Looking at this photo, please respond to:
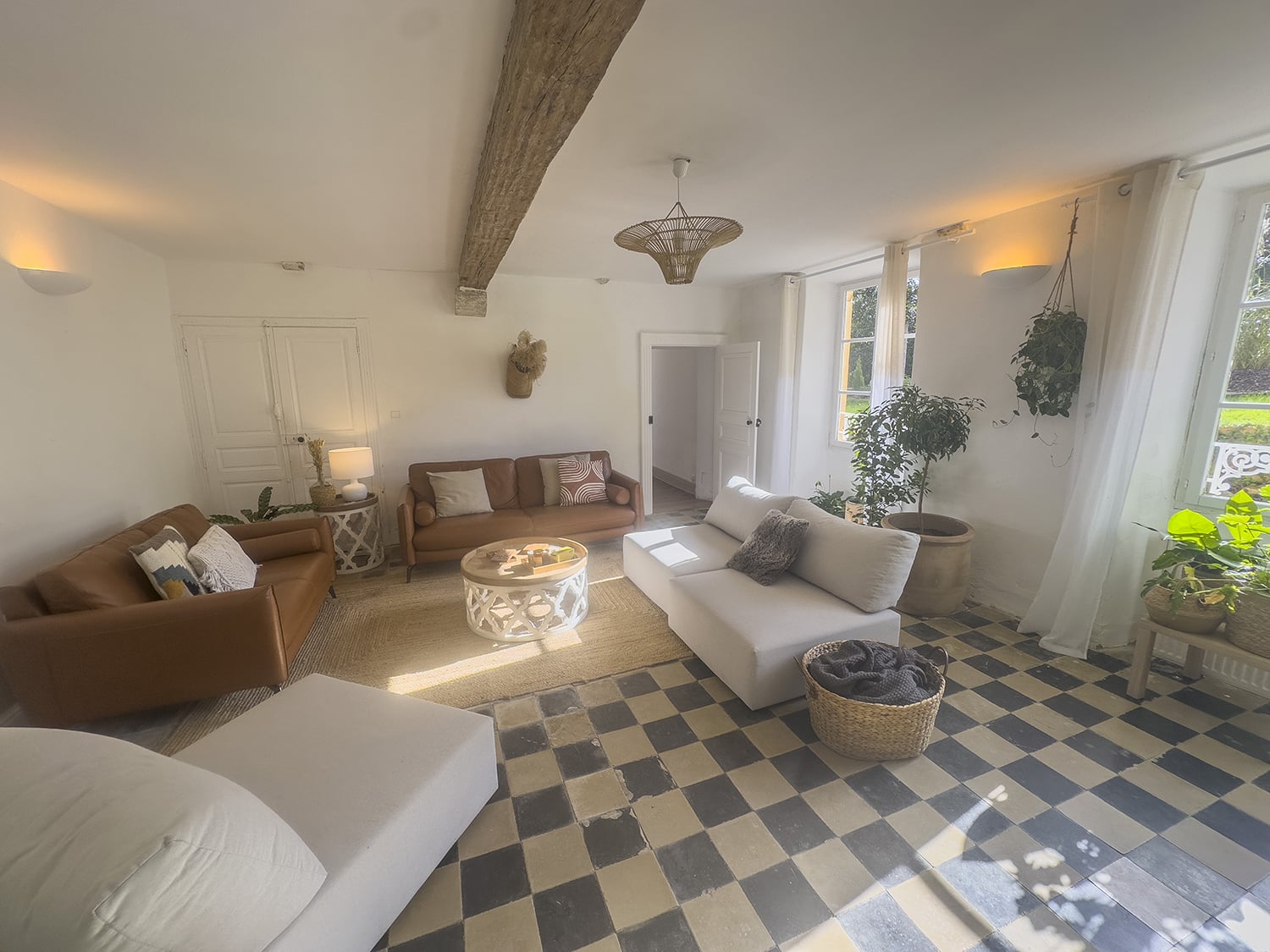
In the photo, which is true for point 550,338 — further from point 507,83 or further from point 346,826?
point 346,826

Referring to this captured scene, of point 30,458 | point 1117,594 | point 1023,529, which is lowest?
point 1117,594

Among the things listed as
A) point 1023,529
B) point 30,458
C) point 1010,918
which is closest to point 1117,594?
point 1023,529

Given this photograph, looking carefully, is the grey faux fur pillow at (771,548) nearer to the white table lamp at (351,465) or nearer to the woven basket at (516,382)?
the woven basket at (516,382)

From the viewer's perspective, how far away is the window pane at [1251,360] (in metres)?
2.37

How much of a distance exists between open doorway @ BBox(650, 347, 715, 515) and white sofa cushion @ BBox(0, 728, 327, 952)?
4.75 metres

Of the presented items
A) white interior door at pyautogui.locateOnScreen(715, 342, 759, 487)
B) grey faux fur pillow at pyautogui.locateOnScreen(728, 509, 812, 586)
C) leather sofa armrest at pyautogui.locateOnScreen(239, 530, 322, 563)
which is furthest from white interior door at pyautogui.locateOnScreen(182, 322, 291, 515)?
white interior door at pyautogui.locateOnScreen(715, 342, 759, 487)

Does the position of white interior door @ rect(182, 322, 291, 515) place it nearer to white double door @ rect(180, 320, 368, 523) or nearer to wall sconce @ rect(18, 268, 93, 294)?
white double door @ rect(180, 320, 368, 523)

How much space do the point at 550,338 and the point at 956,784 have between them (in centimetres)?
443

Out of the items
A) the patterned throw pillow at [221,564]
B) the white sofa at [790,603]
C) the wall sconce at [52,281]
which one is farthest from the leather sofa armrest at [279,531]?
the white sofa at [790,603]

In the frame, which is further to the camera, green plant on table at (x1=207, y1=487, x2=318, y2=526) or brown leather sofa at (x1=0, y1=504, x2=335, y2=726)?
green plant on table at (x1=207, y1=487, x2=318, y2=526)

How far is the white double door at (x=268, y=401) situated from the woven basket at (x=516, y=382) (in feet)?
Result: 4.12

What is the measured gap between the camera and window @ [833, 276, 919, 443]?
15.6 feet

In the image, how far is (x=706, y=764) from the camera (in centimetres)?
197

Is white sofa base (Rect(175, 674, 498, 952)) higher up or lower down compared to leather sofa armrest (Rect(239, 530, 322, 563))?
lower down
